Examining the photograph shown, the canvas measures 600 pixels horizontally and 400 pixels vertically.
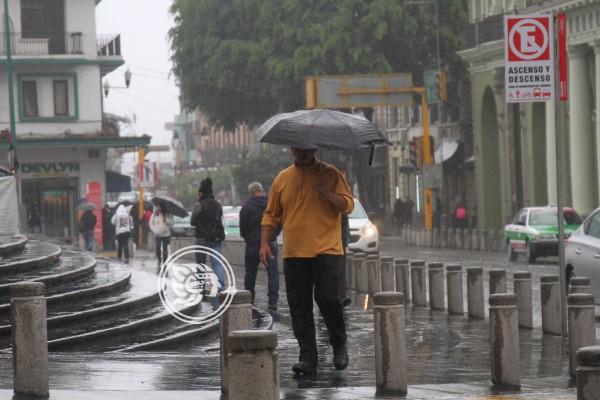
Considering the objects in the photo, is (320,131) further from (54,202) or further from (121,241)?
(54,202)

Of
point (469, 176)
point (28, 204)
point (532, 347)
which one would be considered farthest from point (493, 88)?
point (532, 347)

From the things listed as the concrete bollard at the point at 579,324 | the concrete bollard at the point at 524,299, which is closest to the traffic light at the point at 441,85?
the concrete bollard at the point at 524,299

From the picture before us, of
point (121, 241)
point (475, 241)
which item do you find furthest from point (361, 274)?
point (475, 241)

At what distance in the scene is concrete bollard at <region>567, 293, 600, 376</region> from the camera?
1393 cm

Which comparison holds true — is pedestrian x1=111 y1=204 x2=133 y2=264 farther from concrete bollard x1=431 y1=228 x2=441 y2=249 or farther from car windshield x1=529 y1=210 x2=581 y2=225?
concrete bollard x1=431 y1=228 x2=441 y2=249

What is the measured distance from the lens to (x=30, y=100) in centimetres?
6650

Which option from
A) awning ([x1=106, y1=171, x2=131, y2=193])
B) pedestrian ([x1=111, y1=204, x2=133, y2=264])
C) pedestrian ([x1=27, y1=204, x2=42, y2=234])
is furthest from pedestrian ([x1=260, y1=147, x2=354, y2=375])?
awning ([x1=106, y1=171, x2=131, y2=193])

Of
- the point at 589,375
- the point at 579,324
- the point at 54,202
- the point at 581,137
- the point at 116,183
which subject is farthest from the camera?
the point at 116,183

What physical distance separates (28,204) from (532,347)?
49.8 metres

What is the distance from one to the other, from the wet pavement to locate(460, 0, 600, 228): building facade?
105 feet

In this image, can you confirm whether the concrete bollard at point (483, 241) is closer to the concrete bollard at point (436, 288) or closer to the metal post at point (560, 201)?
the concrete bollard at point (436, 288)

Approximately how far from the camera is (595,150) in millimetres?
52312

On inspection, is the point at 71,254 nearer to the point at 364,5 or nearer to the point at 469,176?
the point at 364,5

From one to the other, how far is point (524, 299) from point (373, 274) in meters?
7.43
